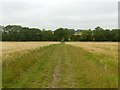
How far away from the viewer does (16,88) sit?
31.8 feet

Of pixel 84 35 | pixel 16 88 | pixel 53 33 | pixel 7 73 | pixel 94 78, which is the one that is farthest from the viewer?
pixel 53 33

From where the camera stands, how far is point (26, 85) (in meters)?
10.5

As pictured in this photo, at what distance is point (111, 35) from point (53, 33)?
119 ft

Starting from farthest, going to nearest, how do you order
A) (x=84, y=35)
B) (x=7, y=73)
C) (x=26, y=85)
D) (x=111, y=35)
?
(x=84, y=35)
(x=111, y=35)
(x=7, y=73)
(x=26, y=85)

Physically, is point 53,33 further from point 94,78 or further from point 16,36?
point 94,78

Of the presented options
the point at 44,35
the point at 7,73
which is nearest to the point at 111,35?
the point at 44,35

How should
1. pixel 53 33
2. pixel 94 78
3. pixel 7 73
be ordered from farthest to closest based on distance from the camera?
pixel 53 33 → pixel 7 73 → pixel 94 78

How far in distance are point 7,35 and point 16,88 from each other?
11729 cm

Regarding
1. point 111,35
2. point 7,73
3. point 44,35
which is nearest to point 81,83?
point 7,73

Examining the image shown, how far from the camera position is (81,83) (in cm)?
1115

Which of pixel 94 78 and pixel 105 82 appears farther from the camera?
pixel 94 78

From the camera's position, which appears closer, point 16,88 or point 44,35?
point 16,88

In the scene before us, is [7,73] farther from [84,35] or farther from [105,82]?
[84,35]

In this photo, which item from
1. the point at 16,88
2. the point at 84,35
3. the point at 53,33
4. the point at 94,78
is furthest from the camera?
the point at 53,33
